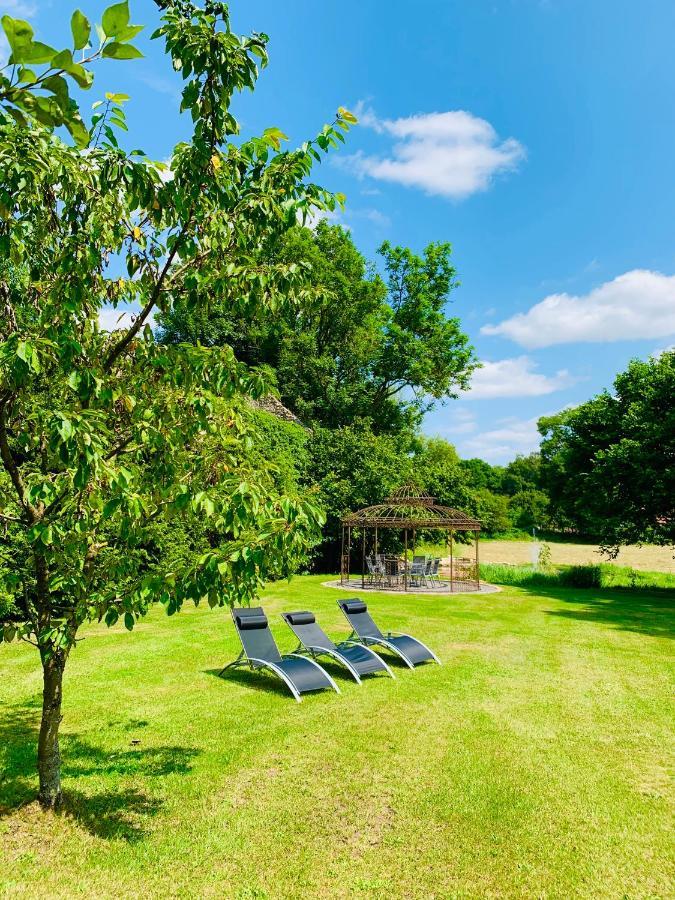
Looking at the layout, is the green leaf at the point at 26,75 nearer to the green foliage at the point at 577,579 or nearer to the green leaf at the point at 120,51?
the green leaf at the point at 120,51

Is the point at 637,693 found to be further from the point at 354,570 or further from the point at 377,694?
the point at 354,570

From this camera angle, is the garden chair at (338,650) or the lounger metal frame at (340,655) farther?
the garden chair at (338,650)

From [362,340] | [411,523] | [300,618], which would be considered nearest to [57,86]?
A: [300,618]

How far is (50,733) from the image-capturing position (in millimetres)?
4473

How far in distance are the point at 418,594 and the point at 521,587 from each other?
4.93m

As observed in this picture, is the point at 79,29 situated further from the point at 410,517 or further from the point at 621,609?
the point at 410,517

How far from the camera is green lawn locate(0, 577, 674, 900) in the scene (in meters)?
4.07

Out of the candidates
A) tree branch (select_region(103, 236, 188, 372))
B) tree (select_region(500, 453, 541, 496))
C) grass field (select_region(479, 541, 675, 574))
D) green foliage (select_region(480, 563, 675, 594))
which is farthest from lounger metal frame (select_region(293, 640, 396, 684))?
tree (select_region(500, 453, 541, 496))

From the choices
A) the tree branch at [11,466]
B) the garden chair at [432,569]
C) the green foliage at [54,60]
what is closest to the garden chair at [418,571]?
the garden chair at [432,569]

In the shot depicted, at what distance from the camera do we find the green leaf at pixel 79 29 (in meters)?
1.07

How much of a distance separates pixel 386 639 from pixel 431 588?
10.8 meters

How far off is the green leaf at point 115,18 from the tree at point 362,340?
31.8 meters

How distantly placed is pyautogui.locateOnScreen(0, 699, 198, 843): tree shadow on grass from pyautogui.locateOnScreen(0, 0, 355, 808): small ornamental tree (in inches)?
16.8

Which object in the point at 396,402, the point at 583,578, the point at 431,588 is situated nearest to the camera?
the point at 431,588
